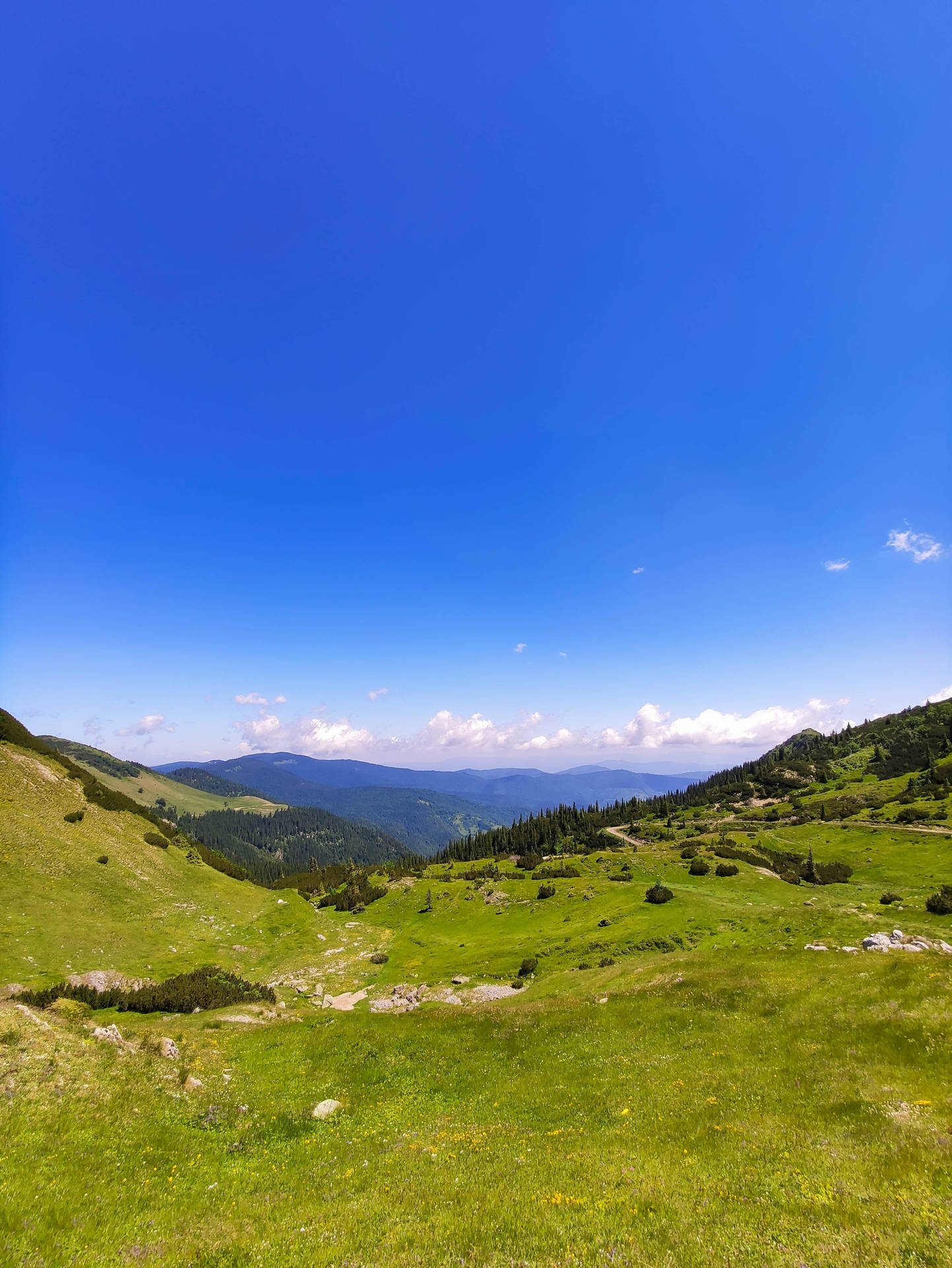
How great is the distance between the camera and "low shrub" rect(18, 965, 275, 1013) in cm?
3188

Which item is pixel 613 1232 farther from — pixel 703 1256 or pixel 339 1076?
pixel 339 1076

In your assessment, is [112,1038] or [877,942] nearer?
[112,1038]

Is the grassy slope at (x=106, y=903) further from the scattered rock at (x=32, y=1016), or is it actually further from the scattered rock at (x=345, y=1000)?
the scattered rock at (x=32, y=1016)

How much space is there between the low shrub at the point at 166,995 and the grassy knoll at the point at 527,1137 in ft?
29.5

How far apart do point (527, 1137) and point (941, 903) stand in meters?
35.2

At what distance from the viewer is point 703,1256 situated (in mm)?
9125

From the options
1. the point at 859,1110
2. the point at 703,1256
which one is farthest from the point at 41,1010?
the point at 859,1110

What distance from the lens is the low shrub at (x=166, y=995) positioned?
31875 millimetres

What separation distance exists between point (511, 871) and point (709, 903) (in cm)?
5306

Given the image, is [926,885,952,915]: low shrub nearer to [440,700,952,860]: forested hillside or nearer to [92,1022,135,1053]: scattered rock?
[92,1022,135,1053]: scattered rock

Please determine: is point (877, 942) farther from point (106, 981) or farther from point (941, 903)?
point (106, 981)

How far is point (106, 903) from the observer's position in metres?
46.5

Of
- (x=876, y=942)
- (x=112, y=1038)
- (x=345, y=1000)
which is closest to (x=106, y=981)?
(x=345, y=1000)

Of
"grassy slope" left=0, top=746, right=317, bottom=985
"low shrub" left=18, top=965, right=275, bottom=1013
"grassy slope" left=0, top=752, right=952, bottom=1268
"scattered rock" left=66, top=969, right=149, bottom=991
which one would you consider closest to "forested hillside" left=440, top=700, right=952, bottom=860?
"grassy slope" left=0, top=746, right=317, bottom=985
